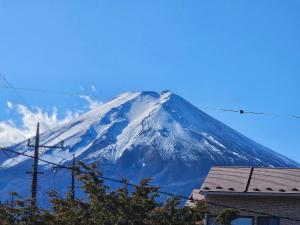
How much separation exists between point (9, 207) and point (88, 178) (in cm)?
337

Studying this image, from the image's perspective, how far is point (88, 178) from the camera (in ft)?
73.2

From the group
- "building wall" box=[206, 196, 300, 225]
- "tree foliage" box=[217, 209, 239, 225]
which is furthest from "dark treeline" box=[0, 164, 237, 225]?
"building wall" box=[206, 196, 300, 225]

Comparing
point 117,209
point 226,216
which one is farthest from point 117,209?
point 226,216

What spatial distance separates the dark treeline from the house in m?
3.83

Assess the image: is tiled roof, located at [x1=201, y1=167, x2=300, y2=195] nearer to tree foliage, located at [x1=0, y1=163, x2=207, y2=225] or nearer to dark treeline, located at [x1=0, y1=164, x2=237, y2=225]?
dark treeline, located at [x1=0, y1=164, x2=237, y2=225]

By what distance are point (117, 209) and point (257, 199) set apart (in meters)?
6.80

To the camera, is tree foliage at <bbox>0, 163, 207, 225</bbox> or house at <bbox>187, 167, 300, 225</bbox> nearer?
tree foliage at <bbox>0, 163, 207, 225</bbox>

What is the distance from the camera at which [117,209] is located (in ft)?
69.4

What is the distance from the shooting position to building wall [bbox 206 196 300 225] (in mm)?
25938

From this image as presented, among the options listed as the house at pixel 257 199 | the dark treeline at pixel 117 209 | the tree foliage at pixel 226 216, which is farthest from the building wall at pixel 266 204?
the tree foliage at pixel 226 216

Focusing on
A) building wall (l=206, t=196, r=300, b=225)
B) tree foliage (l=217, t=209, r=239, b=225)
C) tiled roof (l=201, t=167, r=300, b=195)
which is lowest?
tree foliage (l=217, t=209, r=239, b=225)

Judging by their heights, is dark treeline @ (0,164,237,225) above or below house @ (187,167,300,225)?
below

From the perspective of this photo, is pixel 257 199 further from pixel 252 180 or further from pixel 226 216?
pixel 226 216

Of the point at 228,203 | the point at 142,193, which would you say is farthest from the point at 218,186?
the point at 142,193
